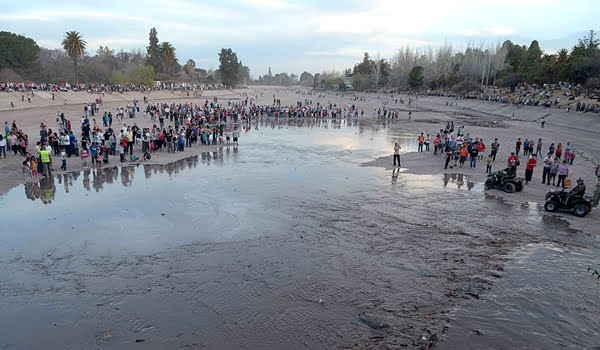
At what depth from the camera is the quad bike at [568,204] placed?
43.6 ft

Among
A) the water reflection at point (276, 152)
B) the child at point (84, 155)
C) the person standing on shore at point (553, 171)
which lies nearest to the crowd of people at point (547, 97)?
the water reflection at point (276, 152)

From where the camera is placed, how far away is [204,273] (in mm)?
9086

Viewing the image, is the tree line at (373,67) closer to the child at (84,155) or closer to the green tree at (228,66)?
the green tree at (228,66)

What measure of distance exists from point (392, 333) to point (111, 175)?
572 inches

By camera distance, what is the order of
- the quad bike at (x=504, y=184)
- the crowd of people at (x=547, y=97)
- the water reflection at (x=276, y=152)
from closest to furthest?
the quad bike at (x=504, y=184) < the water reflection at (x=276, y=152) < the crowd of people at (x=547, y=97)

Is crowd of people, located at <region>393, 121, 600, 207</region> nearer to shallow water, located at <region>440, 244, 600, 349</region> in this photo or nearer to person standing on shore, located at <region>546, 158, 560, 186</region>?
person standing on shore, located at <region>546, 158, 560, 186</region>

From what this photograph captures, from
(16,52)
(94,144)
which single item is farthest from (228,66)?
(94,144)

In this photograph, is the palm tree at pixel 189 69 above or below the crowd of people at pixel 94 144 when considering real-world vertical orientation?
above

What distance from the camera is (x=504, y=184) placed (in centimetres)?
1614

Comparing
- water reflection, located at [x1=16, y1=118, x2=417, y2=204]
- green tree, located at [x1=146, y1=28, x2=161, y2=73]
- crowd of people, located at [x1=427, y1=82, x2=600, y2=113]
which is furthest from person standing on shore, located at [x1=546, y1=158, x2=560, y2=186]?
green tree, located at [x1=146, y1=28, x2=161, y2=73]

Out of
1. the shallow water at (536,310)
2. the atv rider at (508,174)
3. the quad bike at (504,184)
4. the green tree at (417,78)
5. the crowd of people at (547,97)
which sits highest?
the green tree at (417,78)

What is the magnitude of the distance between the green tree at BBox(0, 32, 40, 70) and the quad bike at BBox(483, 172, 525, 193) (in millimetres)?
70827

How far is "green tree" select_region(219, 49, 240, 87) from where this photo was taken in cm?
12719

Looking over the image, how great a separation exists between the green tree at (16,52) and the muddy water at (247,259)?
61147 millimetres
